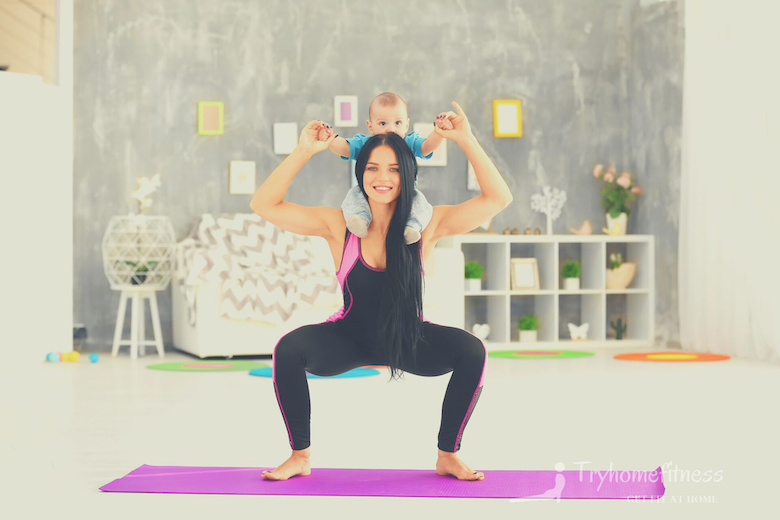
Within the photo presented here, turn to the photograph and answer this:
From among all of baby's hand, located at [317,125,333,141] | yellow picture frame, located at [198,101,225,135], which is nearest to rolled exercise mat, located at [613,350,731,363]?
yellow picture frame, located at [198,101,225,135]

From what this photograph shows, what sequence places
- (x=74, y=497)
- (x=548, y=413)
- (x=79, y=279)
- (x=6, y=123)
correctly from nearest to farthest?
(x=74, y=497) → (x=548, y=413) → (x=6, y=123) → (x=79, y=279)

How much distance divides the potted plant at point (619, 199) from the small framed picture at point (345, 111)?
1.75m

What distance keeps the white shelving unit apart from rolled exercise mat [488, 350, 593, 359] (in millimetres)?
190

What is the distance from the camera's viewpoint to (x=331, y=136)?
235 cm

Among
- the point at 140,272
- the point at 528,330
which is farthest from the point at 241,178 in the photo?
the point at 528,330

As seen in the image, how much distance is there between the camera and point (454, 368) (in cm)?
231

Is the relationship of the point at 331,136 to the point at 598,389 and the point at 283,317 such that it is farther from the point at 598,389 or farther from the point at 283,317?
the point at 283,317

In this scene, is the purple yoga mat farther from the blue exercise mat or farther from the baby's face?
the blue exercise mat

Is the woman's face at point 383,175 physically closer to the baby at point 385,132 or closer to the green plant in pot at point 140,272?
the baby at point 385,132

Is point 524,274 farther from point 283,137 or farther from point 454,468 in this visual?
point 454,468

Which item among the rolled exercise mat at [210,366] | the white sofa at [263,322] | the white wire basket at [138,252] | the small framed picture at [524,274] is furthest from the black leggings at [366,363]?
the small framed picture at [524,274]

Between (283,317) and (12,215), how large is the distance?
5.23 ft

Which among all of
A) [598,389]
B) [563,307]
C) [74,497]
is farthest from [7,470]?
[563,307]

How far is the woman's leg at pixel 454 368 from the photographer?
7.48 feet
